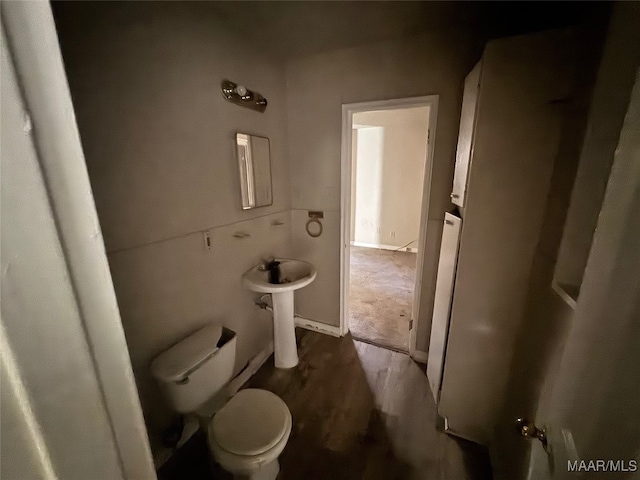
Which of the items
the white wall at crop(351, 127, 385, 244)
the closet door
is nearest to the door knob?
the closet door

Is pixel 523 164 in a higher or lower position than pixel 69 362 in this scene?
higher

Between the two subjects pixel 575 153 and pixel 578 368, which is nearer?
pixel 578 368

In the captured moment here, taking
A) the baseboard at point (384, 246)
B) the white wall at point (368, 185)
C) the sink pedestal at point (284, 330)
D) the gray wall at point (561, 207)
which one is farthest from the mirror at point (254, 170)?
the baseboard at point (384, 246)

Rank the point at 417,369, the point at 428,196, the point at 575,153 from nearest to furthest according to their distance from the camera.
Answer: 1. the point at 575,153
2. the point at 428,196
3. the point at 417,369

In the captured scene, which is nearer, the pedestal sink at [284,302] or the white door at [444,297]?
the white door at [444,297]

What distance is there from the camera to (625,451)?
363mm

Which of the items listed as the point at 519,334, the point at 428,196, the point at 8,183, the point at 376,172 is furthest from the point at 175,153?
the point at 376,172

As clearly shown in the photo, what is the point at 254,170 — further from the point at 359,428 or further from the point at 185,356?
the point at 359,428

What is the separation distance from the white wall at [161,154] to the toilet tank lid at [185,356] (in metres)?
0.08

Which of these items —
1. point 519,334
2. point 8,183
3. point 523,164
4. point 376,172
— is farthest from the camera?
point 376,172

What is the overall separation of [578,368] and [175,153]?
1.65 m

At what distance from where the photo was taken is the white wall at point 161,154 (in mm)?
1008

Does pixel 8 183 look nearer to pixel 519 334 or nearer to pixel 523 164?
pixel 523 164

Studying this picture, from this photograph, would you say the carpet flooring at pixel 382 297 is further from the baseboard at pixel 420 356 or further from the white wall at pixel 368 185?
the white wall at pixel 368 185
